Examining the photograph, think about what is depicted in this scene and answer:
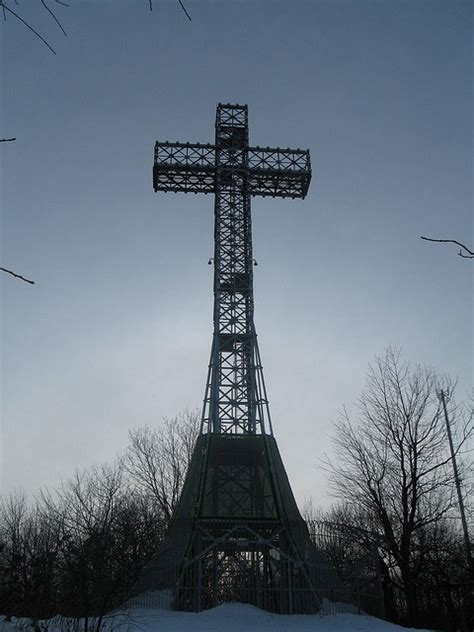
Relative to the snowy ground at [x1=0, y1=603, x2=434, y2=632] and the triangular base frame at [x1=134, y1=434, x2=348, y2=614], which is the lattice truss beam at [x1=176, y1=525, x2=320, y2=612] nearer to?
the triangular base frame at [x1=134, y1=434, x2=348, y2=614]

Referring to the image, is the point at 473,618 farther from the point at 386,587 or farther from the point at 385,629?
the point at 385,629

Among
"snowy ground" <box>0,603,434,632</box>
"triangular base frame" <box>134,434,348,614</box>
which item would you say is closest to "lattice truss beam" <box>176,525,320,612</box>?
"triangular base frame" <box>134,434,348,614</box>

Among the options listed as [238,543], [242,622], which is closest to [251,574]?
[238,543]

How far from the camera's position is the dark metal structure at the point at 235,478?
15.1m

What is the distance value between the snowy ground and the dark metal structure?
638 mm

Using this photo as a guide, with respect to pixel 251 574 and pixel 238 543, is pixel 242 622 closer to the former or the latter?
pixel 251 574

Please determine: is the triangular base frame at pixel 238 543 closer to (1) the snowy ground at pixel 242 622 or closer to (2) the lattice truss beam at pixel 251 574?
(2) the lattice truss beam at pixel 251 574

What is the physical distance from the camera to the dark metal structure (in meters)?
15.1

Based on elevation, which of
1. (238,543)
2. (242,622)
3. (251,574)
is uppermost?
(238,543)

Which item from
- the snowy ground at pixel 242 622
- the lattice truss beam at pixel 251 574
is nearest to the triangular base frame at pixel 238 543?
the lattice truss beam at pixel 251 574

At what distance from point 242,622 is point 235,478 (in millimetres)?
5317

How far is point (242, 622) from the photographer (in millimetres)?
13492

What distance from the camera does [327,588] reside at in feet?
49.9

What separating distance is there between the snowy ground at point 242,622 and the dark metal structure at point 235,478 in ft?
2.09
